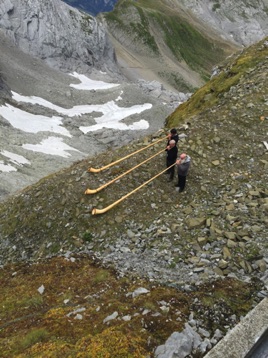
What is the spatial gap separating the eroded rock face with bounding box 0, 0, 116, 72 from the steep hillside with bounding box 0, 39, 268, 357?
11032 cm

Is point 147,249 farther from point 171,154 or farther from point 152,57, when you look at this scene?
point 152,57

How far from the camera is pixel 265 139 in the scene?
65.2 feet

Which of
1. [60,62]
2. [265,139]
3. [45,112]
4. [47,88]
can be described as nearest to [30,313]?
[265,139]

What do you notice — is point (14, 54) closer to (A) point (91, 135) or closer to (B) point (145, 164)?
(A) point (91, 135)

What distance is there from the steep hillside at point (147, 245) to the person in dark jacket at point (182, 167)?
522 mm

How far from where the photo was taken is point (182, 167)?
1636 centimetres

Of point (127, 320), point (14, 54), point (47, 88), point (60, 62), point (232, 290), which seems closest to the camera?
point (127, 320)

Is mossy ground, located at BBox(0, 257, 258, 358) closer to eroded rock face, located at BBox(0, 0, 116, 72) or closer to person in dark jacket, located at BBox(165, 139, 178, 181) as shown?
person in dark jacket, located at BBox(165, 139, 178, 181)

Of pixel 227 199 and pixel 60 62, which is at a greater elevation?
pixel 227 199

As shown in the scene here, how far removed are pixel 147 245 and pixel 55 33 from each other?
419ft

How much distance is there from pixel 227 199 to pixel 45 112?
7284 centimetres

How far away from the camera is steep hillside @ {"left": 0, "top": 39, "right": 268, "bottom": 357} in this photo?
10.2 meters

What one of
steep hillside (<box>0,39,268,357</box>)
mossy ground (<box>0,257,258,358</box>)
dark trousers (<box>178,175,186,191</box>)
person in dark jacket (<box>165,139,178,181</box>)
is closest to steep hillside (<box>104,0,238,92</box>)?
steep hillside (<box>0,39,268,357</box>)

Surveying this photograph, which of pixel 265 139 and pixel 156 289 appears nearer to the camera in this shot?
pixel 156 289
